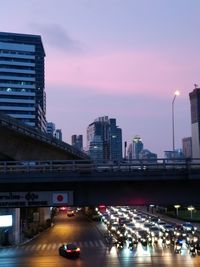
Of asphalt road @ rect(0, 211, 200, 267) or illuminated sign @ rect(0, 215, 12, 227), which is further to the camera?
illuminated sign @ rect(0, 215, 12, 227)

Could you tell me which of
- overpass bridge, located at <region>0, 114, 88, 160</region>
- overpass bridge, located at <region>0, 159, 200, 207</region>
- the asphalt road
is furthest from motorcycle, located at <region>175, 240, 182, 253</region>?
overpass bridge, located at <region>0, 159, 200, 207</region>

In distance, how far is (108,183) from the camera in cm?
3472

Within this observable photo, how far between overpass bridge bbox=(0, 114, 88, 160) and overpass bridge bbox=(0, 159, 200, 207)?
69.6 ft

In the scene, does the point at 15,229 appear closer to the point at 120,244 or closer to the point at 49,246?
the point at 49,246

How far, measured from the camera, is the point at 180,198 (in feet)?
114

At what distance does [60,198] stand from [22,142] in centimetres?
2815

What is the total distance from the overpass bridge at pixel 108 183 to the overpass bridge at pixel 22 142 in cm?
2122

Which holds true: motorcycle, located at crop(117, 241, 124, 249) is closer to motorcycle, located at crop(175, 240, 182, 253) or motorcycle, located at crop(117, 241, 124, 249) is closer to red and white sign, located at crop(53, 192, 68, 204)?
motorcycle, located at crop(175, 240, 182, 253)

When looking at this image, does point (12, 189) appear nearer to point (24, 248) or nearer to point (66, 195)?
point (66, 195)

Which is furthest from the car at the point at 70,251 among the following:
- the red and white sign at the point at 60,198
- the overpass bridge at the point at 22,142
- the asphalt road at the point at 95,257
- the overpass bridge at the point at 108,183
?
the red and white sign at the point at 60,198

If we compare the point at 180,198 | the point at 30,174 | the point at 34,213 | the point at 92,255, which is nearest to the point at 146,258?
the point at 92,255

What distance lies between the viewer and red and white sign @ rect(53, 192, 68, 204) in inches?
1348

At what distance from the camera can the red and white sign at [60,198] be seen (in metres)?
34.2

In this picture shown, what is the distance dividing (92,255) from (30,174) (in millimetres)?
25934
